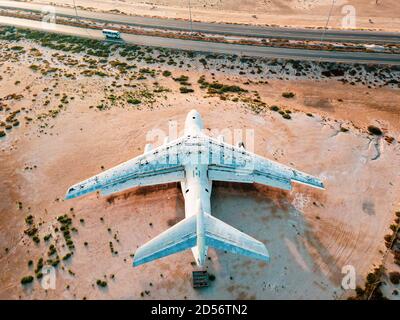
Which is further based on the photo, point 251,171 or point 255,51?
point 255,51

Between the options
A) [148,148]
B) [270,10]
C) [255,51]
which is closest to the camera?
[148,148]

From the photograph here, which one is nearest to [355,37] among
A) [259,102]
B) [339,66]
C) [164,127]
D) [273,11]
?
[339,66]

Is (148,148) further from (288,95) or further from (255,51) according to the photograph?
(255,51)

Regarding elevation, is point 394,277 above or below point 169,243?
below

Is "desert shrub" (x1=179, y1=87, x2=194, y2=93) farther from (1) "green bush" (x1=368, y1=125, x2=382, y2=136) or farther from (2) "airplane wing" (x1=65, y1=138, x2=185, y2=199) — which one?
(1) "green bush" (x1=368, y1=125, x2=382, y2=136)

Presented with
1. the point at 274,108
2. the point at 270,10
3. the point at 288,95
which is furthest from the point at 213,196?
the point at 270,10

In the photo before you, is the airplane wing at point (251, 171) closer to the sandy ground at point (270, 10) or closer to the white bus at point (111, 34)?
the white bus at point (111, 34)

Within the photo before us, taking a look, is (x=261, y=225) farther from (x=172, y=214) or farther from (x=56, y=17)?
(x=56, y=17)
